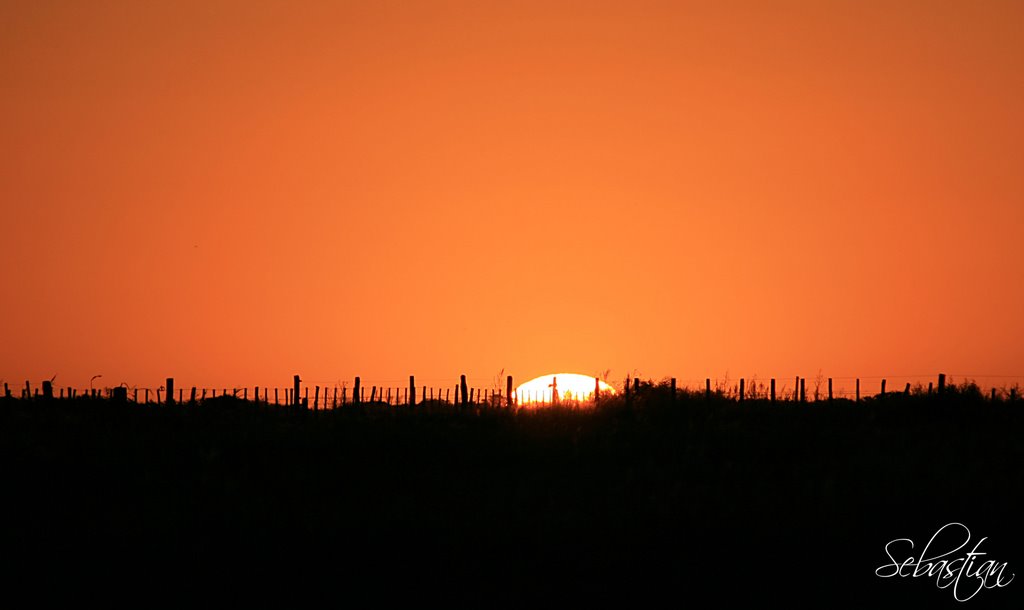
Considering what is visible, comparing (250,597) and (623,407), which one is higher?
(623,407)

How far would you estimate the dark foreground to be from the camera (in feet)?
62.8

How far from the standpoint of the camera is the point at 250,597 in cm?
1872

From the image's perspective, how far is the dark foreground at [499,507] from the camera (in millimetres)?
19141

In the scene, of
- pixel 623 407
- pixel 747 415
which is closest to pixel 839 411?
pixel 747 415

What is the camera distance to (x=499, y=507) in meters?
23.3

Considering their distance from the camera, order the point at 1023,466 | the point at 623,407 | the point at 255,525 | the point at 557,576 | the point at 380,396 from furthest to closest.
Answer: the point at 380,396 < the point at 623,407 < the point at 1023,466 < the point at 255,525 < the point at 557,576

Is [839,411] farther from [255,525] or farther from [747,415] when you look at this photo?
[255,525]

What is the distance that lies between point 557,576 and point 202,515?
255 inches
